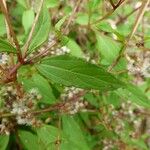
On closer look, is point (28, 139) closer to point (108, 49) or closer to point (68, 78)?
point (108, 49)

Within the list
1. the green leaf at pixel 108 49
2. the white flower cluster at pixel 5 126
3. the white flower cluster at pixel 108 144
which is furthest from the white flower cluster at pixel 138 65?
the white flower cluster at pixel 108 144

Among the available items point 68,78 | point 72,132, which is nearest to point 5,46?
point 68,78

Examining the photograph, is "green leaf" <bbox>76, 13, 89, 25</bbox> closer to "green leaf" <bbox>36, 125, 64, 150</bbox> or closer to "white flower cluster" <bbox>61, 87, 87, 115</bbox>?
"white flower cluster" <bbox>61, 87, 87, 115</bbox>

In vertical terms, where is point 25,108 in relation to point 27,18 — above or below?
below

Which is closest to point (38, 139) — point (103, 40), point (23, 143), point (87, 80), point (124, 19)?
point (23, 143)

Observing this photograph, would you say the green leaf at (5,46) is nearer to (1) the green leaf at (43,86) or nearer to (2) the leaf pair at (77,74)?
(2) the leaf pair at (77,74)

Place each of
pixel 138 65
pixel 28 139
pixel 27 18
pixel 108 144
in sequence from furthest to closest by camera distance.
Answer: pixel 108 144 → pixel 27 18 → pixel 28 139 → pixel 138 65

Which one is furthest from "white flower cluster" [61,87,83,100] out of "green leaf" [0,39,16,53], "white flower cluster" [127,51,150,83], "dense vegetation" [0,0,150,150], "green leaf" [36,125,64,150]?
"green leaf" [0,39,16,53]

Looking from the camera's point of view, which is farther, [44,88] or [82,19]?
[82,19]
